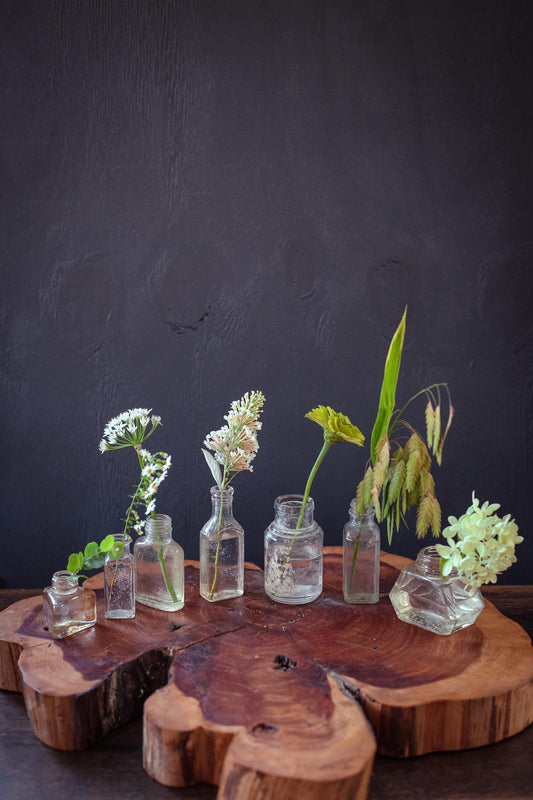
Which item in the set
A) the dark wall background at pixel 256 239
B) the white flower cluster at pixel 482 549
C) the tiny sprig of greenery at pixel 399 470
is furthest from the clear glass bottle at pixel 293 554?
the dark wall background at pixel 256 239

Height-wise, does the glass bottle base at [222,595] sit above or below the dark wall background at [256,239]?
below

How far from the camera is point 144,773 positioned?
3.02 ft

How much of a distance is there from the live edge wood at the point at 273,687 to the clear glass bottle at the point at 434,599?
2 centimetres

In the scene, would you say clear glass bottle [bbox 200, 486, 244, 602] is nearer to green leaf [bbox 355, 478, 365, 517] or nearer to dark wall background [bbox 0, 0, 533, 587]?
green leaf [bbox 355, 478, 365, 517]

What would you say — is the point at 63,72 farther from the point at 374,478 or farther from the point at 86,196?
the point at 374,478

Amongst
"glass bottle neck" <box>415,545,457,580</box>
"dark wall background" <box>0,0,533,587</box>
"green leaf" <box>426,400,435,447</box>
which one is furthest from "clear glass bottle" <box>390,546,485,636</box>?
"dark wall background" <box>0,0,533,587</box>

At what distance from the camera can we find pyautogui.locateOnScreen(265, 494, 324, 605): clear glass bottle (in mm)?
1187

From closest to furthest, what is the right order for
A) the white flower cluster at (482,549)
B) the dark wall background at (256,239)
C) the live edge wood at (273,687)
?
the live edge wood at (273,687)
the white flower cluster at (482,549)
the dark wall background at (256,239)

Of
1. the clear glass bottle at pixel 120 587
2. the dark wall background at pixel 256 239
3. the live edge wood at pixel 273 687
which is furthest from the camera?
the dark wall background at pixel 256 239

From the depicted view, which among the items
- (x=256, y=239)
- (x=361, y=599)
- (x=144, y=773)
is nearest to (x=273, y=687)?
(x=144, y=773)

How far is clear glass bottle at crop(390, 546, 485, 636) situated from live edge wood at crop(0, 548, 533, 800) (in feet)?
0.07

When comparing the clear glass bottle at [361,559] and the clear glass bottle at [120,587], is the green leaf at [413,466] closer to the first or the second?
the clear glass bottle at [361,559]

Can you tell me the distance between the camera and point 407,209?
4.82ft

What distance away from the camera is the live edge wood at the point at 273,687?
2.72 ft
